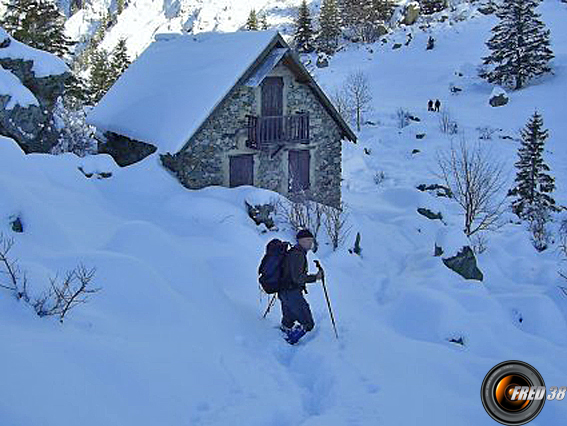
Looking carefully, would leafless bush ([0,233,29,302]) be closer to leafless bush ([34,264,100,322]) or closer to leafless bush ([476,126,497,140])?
leafless bush ([34,264,100,322])

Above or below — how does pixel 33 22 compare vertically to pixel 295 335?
above

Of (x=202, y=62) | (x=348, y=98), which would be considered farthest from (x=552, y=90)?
(x=202, y=62)

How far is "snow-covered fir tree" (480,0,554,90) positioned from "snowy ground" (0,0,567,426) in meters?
26.3

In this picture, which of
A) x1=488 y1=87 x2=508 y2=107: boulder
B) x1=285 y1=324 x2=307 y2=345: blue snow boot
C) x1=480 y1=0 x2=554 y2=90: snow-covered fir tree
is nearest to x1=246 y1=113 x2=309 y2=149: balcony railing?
x1=285 y1=324 x2=307 y2=345: blue snow boot

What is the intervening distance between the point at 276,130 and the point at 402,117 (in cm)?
2214

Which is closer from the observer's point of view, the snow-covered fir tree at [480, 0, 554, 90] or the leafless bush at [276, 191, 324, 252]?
the leafless bush at [276, 191, 324, 252]

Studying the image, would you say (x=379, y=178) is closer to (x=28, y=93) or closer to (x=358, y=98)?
(x=358, y=98)

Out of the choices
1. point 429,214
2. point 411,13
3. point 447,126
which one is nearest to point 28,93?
point 429,214

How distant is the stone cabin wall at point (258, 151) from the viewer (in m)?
16.0

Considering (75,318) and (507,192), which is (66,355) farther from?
(507,192)

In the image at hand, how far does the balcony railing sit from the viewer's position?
16.8m

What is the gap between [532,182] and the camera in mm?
23562

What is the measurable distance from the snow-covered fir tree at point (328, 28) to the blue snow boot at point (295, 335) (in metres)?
55.0

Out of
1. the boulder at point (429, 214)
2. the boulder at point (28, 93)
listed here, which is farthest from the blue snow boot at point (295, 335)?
the boulder at point (429, 214)
